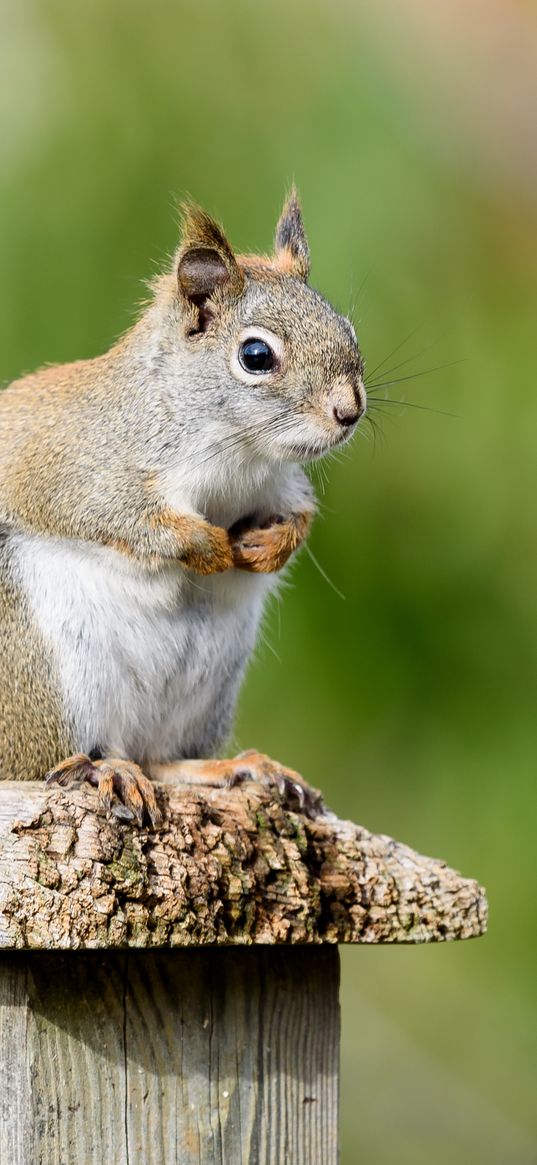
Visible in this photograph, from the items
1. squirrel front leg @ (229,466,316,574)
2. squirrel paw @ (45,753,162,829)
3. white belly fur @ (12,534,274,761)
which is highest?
squirrel front leg @ (229,466,316,574)

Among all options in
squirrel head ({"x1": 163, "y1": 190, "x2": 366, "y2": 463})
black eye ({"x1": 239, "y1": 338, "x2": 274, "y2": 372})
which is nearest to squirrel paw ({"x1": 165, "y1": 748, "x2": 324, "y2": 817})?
squirrel head ({"x1": 163, "y1": 190, "x2": 366, "y2": 463})

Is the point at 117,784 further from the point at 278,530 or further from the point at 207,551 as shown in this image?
the point at 278,530

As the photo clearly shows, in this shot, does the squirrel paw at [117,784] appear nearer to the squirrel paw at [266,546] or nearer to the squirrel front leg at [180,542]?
the squirrel front leg at [180,542]

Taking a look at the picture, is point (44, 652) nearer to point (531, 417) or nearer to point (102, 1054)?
point (102, 1054)

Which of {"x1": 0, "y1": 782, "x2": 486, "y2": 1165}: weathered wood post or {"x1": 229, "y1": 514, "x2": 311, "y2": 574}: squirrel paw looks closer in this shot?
{"x1": 0, "y1": 782, "x2": 486, "y2": 1165}: weathered wood post

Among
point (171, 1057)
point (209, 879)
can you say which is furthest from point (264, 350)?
point (171, 1057)

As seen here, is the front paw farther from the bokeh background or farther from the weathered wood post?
the bokeh background
